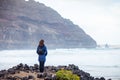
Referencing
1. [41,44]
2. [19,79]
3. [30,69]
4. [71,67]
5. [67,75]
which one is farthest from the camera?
[71,67]

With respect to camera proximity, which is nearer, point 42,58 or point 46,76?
point 46,76

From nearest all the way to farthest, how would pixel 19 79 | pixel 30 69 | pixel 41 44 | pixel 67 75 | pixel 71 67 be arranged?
pixel 67 75
pixel 19 79
pixel 41 44
pixel 30 69
pixel 71 67

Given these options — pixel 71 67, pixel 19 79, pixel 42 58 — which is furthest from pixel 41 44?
pixel 71 67

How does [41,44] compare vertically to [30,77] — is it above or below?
above

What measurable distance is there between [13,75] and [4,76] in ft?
1.97

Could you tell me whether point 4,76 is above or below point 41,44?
below

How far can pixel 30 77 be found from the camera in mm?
20938

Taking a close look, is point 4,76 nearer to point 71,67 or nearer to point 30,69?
point 30,69

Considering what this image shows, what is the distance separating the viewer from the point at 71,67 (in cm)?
2605

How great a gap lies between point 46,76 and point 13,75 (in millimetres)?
1779

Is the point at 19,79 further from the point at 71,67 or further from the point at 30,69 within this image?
the point at 71,67

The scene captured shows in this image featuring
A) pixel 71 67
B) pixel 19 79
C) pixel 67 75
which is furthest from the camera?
pixel 71 67

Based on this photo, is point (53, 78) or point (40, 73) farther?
point (40, 73)

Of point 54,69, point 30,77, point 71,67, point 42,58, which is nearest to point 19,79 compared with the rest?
point 30,77
